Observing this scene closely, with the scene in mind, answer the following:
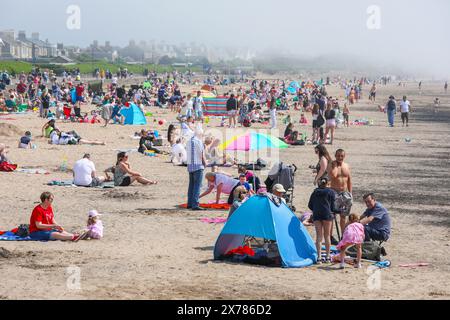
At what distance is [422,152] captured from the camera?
105 ft

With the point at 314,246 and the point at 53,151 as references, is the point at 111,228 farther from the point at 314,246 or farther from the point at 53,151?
the point at 53,151

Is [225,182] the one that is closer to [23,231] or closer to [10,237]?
[23,231]

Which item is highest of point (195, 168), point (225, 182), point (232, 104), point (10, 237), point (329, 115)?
point (232, 104)

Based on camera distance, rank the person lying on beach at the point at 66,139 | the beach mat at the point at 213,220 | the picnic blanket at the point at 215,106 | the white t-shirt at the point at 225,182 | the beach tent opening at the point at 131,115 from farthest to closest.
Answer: the picnic blanket at the point at 215,106 → the beach tent opening at the point at 131,115 → the person lying on beach at the point at 66,139 → the white t-shirt at the point at 225,182 → the beach mat at the point at 213,220

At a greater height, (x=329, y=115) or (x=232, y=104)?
(x=232, y=104)

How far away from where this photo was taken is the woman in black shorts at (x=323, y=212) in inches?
530

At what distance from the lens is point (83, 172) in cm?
2048

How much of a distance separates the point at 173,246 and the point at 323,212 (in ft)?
8.81

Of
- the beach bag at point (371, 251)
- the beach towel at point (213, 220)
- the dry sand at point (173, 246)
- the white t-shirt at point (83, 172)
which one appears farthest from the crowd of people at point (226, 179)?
the beach towel at point (213, 220)

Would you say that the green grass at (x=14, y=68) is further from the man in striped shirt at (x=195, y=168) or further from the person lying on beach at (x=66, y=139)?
the man in striped shirt at (x=195, y=168)

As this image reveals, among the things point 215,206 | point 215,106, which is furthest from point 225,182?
point 215,106

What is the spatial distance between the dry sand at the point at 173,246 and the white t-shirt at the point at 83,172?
47 centimetres

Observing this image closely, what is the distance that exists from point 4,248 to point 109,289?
2.95m

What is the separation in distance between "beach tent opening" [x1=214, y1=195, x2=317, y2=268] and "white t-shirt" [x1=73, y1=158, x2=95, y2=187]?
24.6 feet
